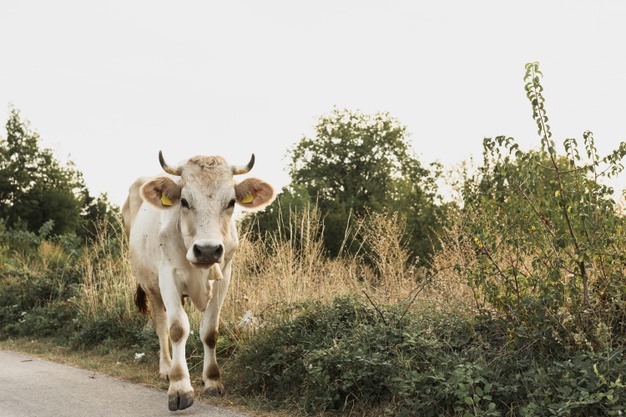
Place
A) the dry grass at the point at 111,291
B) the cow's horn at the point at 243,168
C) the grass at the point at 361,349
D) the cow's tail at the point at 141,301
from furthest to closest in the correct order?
1. the dry grass at the point at 111,291
2. the cow's tail at the point at 141,301
3. the cow's horn at the point at 243,168
4. the grass at the point at 361,349

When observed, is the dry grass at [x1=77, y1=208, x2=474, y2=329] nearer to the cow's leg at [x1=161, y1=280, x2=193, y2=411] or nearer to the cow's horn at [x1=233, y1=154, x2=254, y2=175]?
the cow's leg at [x1=161, y1=280, x2=193, y2=411]

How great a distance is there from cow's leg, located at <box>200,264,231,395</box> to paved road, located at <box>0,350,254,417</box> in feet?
1.23

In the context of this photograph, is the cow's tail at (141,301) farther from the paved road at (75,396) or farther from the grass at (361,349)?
the paved road at (75,396)

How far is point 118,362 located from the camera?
8062 millimetres

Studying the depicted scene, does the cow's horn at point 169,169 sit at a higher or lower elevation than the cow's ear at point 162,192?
higher

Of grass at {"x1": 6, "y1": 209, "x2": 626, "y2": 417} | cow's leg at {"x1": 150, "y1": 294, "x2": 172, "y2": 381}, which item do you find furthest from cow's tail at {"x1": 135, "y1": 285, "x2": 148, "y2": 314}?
cow's leg at {"x1": 150, "y1": 294, "x2": 172, "y2": 381}

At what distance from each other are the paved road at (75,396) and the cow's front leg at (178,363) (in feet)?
0.35

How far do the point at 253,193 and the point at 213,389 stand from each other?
1.92 meters

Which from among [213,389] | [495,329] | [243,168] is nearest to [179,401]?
[213,389]

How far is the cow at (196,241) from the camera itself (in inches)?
215

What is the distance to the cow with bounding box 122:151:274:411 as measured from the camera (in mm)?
5453

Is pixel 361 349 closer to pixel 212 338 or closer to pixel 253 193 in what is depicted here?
pixel 212 338

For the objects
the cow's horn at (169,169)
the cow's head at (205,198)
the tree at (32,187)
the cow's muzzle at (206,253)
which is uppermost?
the tree at (32,187)

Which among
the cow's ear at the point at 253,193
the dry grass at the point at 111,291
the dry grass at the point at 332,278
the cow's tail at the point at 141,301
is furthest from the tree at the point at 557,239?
the dry grass at the point at 111,291
